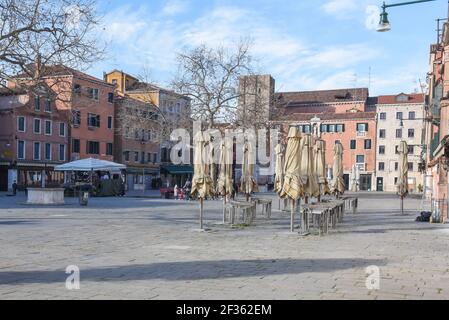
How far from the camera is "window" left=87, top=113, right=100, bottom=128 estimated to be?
54.5 metres

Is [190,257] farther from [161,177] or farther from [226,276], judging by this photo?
[161,177]

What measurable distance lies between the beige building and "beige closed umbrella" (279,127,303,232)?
60623 mm

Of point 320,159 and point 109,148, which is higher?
point 109,148

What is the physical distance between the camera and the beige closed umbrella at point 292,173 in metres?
13.5

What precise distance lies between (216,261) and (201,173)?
18.9ft

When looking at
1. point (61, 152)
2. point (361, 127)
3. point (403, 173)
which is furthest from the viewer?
point (361, 127)

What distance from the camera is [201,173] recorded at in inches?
571

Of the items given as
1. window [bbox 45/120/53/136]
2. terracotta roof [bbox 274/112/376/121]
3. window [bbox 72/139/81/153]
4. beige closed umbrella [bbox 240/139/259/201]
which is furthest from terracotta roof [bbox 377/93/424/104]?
beige closed umbrella [bbox 240/139/259/201]

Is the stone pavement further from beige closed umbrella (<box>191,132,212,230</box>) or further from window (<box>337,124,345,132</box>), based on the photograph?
window (<box>337,124,345,132</box>)

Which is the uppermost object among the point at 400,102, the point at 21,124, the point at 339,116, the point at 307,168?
the point at 400,102

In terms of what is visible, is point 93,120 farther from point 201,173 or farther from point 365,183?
point 201,173

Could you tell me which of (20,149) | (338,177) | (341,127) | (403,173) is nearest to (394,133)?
(341,127)

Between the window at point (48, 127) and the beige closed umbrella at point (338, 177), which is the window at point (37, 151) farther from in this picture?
the beige closed umbrella at point (338, 177)
